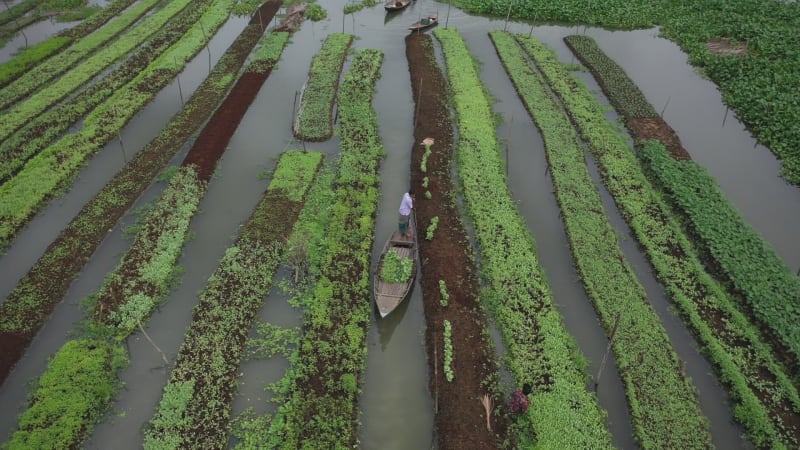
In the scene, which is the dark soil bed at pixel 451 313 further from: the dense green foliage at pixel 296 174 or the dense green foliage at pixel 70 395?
the dense green foliage at pixel 70 395

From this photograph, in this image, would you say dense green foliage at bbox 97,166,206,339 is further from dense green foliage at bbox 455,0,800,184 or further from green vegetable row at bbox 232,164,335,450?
dense green foliage at bbox 455,0,800,184

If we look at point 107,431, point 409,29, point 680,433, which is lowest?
point 107,431

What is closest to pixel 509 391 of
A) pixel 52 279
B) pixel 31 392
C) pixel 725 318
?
pixel 725 318

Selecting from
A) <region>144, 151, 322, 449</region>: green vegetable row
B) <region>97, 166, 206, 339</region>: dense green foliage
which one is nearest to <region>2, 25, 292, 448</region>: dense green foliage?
<region>97, 166, 206, 339</region>: dense green foliage

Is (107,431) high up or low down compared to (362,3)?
down

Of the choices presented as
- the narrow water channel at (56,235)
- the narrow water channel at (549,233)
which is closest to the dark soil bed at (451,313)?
the narrow water channel at (549,233)

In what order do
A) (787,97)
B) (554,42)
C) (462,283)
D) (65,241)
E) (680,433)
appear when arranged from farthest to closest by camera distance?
(554,42) < (787,97) < (65,241) < (462,283) < (680,433)

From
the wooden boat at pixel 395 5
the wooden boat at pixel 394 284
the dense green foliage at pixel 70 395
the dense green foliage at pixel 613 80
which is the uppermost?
the wooden boat at pixel 395 5

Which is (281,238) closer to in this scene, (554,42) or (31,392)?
(31,392)
